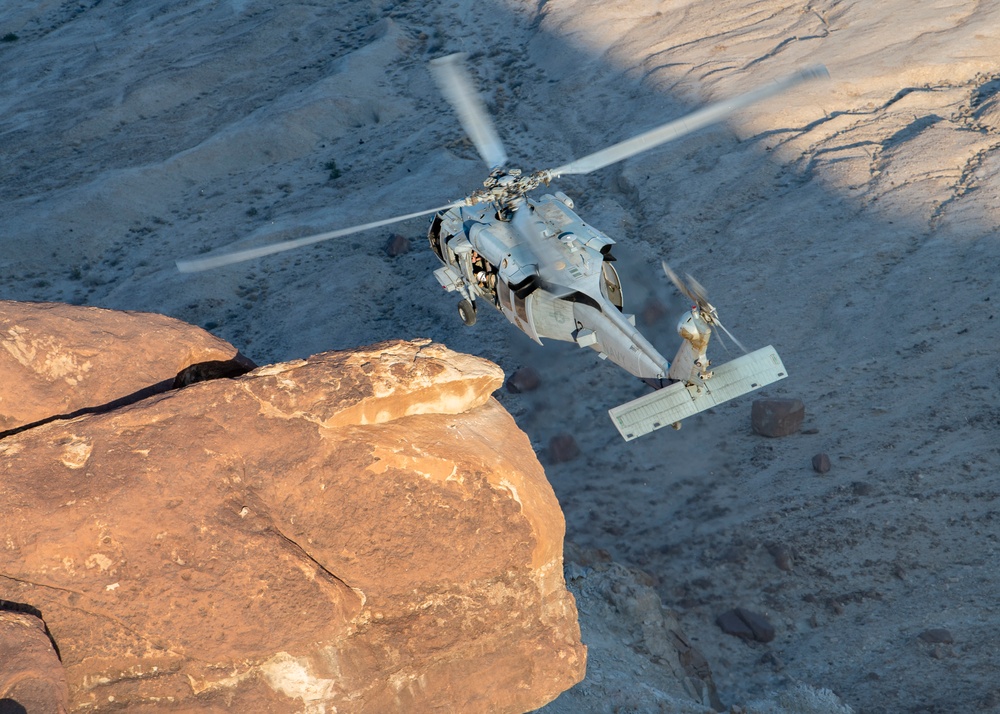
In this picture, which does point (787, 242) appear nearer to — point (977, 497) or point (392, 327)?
point (977, 497)

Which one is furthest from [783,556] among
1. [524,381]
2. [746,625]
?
[524,381]

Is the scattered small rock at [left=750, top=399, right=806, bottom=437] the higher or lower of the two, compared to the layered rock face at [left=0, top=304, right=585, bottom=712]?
lower

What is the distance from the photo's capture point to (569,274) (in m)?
9.71

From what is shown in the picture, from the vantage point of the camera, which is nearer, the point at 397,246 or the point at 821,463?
the point at 821,463

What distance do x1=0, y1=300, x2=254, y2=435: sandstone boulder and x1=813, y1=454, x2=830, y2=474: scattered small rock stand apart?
21.1 ft

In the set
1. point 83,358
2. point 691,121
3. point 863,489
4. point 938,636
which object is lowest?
point 938,636

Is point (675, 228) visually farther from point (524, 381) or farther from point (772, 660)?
point (772, 660)

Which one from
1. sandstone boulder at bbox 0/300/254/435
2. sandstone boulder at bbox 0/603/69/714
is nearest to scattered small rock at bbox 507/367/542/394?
sandstone boulder at bbox 0/300/254/435

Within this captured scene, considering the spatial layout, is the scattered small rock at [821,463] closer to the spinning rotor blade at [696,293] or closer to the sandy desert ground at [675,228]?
the sandy desert ground at [675,228]

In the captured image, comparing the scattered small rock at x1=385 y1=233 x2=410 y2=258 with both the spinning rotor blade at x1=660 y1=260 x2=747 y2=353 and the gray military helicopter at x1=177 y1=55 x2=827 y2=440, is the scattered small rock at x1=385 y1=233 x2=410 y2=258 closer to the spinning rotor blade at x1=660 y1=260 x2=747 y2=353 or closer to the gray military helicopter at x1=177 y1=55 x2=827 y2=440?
the gray military helicopter at x1=177 y1=55 x2=827 y2=440

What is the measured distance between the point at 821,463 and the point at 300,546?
656cm

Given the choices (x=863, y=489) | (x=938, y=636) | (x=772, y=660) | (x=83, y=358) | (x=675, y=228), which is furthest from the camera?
(x=675, y=228)

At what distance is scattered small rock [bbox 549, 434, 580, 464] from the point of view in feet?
35.4

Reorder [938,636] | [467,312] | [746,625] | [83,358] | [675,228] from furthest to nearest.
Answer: [675,228] < [467,312] < [746,625] < [938,636] < [83,358]
